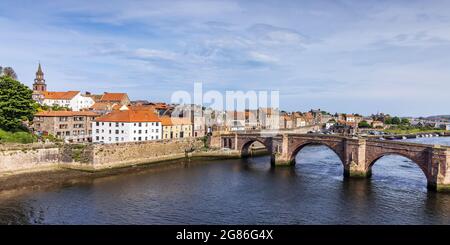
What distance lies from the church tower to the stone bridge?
56.2 m

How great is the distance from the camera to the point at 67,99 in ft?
303

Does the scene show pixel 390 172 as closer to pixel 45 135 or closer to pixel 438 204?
pixel 438 204

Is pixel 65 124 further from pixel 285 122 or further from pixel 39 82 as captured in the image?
pixel 285 122

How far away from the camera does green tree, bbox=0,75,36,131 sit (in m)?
53.4

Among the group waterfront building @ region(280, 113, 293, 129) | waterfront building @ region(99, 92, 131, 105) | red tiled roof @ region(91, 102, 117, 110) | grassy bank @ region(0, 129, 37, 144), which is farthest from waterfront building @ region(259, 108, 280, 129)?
grassy bank @ region(0, 129, 37, 144)

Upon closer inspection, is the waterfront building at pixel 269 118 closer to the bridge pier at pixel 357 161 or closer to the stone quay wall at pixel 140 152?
the stone quay wall at pixel 140 152

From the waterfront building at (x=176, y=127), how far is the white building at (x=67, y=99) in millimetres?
30397

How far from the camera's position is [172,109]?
86500 mm

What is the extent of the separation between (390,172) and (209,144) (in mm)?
33154

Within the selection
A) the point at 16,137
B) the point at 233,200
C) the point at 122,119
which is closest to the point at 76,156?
the point at 16,137

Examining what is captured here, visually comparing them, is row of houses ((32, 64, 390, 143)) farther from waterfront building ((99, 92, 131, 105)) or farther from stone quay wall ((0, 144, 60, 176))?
stone quay wall ((0, 144, 60, 176))

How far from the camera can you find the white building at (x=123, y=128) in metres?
63.7

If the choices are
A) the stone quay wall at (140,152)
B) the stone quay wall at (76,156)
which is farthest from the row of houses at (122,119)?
the stone quay wall at (76,156)
